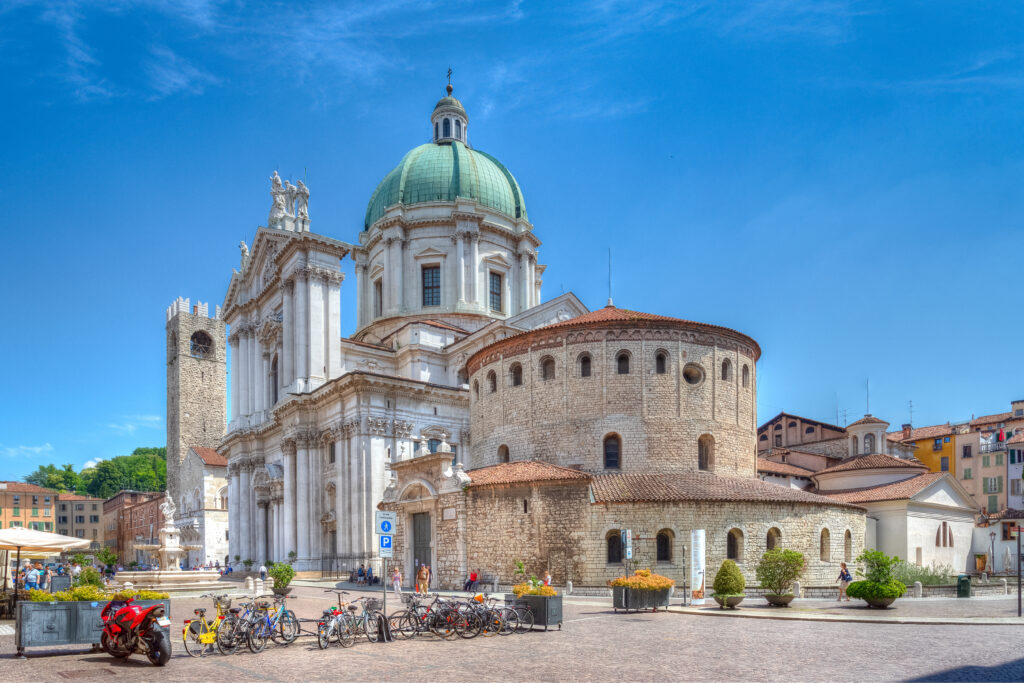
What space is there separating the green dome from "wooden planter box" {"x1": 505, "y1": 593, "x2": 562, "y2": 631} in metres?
46.0

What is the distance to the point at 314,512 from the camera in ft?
166

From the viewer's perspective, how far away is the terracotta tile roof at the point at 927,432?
228 ft

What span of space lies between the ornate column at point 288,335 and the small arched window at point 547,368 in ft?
68.5

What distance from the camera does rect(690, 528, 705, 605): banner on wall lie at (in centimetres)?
2920

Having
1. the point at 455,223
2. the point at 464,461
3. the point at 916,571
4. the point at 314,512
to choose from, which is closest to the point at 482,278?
the point at 455,223

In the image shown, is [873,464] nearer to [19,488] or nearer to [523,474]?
[523,474]

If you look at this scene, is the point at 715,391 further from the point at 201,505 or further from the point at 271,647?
the point at 201,505

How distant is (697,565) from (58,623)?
2062cm

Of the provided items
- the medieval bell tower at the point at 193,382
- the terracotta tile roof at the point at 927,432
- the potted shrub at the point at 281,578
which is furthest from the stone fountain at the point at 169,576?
the medieval bell tower at the point at 193,382

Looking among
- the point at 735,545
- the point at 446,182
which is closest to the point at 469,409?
the point at 446,182

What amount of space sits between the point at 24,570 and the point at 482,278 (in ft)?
113

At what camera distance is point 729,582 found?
25.8 metres

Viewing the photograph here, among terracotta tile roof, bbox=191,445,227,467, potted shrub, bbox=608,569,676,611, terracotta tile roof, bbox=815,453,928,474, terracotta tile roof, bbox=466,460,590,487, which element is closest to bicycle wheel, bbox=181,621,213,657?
potted shrub, bbox=608,569,676,611

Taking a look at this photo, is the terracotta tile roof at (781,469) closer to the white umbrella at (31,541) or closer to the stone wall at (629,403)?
the stone wall at (629,403)
